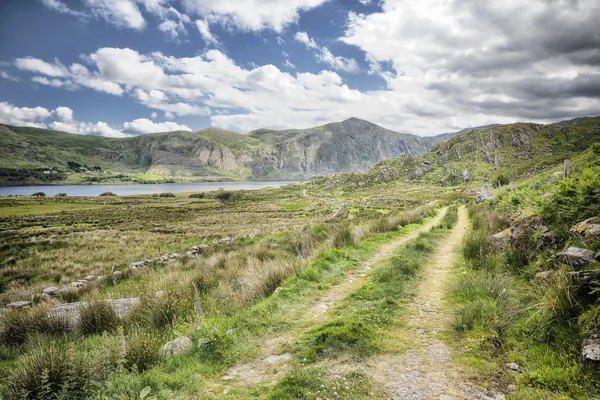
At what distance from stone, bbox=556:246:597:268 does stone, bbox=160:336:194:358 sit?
295 inches

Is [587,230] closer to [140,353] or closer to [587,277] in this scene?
[587,277]

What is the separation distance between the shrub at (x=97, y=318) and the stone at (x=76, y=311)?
0.14 meters

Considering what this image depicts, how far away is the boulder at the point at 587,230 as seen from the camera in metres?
5.54

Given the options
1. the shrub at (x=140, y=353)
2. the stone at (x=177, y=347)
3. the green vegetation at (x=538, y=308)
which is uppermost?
the green vegetation at (x=538, y=308)

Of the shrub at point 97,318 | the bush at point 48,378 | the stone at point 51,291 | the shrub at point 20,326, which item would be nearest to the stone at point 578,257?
the bush at point 48,378

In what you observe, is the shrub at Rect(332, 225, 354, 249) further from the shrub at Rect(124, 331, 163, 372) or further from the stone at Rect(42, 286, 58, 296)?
the stone at Rect(42, 286, 58, 296)

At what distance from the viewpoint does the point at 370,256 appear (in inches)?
502

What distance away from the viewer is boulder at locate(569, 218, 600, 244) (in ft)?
18.2

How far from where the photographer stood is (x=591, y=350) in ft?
12.3

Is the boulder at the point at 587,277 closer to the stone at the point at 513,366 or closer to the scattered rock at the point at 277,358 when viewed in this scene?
the stone at the point at 513,366

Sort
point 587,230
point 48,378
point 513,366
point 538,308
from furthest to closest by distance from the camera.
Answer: point 587,230
point 538,308
point 513,366
point 48,378

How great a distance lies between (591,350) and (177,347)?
6.73 m

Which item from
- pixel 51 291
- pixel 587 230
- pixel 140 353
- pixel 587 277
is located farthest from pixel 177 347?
pixel 51 291

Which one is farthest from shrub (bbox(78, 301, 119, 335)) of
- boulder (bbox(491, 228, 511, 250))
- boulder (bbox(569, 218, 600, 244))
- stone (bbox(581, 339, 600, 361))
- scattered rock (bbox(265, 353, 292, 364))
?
boulder (bbox(491, 228, 511, 250))
